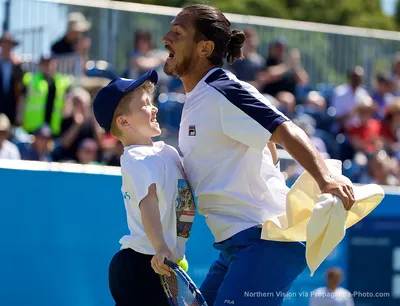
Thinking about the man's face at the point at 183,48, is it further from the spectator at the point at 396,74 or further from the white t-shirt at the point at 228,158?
the spectator at the point at 396,74

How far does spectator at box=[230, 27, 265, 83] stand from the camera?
34.7ft

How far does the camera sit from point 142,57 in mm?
10172

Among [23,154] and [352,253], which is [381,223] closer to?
[352,253]

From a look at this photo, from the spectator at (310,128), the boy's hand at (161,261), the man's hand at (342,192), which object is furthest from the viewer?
the spectator at (310,128)

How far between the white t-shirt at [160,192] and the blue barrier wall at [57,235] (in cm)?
181

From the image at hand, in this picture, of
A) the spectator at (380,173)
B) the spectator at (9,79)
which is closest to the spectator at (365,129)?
the spectator at (380,173)

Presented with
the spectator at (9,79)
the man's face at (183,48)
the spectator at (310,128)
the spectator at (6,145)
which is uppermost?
the man's face at (183,48)

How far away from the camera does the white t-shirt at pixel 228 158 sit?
13.7 ft

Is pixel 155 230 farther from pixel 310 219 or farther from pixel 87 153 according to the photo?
pixel 87 153

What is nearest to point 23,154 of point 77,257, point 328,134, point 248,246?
point 77,257

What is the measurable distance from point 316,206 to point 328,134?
6.98 m

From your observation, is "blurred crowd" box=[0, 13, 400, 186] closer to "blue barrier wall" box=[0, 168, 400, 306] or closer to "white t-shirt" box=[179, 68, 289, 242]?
"blue barrier wall" box=[0, 168, 400, 306]

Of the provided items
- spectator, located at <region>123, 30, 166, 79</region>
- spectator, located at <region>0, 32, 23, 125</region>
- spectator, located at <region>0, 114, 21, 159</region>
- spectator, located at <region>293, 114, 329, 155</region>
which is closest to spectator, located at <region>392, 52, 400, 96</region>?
spectator, located at <region>293, 114, 329, 155</region>

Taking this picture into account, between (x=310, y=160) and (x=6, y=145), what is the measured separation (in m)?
4.63
